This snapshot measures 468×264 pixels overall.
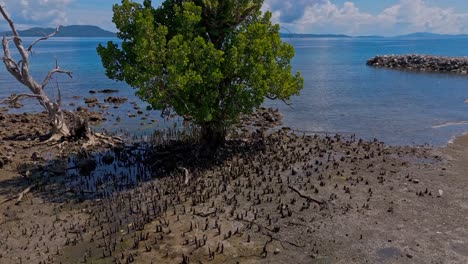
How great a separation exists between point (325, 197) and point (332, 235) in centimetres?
330

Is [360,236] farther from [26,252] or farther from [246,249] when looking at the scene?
[26,252]

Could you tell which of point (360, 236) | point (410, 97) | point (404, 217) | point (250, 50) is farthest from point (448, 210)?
point (410, 97)

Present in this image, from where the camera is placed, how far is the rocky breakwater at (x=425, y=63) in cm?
7262

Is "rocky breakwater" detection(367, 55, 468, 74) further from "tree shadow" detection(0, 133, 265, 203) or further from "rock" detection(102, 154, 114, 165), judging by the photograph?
"rock" detection(102, 154, 114, 165)

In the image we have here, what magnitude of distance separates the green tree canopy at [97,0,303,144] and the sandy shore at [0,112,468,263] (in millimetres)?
3196

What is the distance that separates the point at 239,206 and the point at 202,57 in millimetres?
8187

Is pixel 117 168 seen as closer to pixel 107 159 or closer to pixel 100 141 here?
pixel 107 159

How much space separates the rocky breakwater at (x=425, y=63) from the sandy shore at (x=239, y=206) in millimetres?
55297

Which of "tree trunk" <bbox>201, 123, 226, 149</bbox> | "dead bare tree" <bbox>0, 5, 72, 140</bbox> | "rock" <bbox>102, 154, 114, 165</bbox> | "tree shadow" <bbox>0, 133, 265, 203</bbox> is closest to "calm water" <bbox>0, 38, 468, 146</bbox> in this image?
"dead bare tree" <bbox>0, 5, 72, 140</bbox>

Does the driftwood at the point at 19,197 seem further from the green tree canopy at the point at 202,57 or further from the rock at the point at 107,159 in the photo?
the green tree canopy at the point at 202,57

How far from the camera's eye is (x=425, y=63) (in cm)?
7925

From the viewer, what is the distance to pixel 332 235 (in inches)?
582

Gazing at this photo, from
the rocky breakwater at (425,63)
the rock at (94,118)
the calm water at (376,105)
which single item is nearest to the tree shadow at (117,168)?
the calm water at (376,105)

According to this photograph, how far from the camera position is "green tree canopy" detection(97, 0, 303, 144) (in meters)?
20.5
